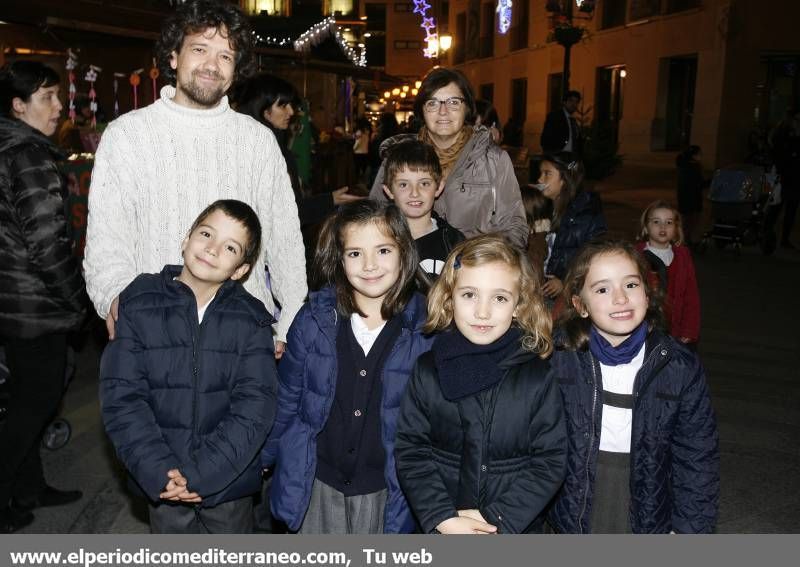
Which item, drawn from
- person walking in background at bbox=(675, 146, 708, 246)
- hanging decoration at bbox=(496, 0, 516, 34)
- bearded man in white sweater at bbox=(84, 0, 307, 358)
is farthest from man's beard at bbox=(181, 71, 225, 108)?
hanging decoration at bbox=(496, 0, 516, 34)

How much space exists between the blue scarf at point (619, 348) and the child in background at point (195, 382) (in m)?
1.20

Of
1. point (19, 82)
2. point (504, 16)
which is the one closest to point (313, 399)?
point (19, 82)

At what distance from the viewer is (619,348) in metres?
2.86

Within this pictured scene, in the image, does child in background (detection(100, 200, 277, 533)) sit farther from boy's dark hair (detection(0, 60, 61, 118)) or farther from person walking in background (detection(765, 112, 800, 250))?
person walking in background (detection(765, 112, 800, 250))

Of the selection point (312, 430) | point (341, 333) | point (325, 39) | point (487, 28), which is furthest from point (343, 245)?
point (487, 28)

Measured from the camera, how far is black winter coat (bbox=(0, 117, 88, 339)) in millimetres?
3529

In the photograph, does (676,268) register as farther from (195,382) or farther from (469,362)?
(195,382)

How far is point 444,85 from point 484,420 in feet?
6.28

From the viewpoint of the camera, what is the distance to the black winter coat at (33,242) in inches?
139

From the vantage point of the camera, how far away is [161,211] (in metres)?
2.97

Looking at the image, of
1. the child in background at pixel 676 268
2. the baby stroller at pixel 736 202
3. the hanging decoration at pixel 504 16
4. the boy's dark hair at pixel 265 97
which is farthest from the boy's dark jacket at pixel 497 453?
the hanging decoration at pixel 504 16

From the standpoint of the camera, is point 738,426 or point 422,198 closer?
point 422,198

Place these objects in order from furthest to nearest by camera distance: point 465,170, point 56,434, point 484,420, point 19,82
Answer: point 56,434 → point 19,82 → point 465,170 → point 484,420

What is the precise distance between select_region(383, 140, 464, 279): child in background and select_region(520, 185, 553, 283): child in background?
75.5 inches
